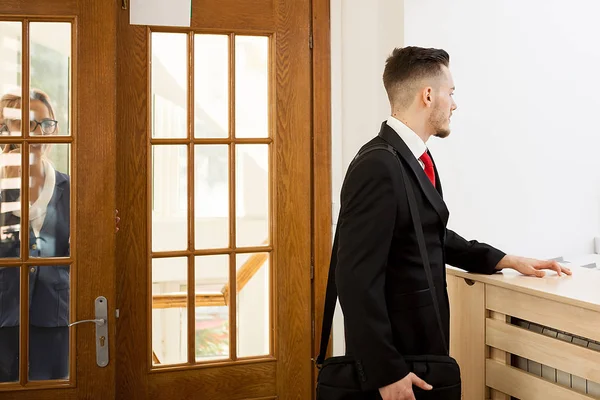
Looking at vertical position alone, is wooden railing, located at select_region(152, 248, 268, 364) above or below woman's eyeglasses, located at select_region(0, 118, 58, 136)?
below

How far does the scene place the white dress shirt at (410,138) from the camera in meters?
1.71

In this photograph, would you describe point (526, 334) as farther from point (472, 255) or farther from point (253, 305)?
point (253, 305)

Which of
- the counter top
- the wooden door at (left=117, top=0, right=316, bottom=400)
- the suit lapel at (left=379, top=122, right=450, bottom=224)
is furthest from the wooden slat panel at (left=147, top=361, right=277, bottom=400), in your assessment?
the suit lapel at (left=379, top=122, right=450, bottom=224)

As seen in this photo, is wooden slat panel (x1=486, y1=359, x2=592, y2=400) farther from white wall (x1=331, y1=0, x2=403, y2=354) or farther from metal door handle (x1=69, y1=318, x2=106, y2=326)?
metal door handle (x1=69, y1=318, x2=106, y2=326)

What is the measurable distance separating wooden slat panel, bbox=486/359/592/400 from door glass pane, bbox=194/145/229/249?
115 centimetres

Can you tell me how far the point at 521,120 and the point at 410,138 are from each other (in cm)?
136

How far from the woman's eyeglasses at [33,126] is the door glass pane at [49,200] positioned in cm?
5

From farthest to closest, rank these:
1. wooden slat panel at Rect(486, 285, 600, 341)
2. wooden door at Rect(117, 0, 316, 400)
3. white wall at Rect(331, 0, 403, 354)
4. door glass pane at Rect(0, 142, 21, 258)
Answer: white wall at Rect(331, 0, 403, 354) < wooden door at Rect(117, 0, 316, 400) < door glass pane at Rect(0, 142, 21, 258) < wooden slat panel at Rect(486, 285, 600, 341)

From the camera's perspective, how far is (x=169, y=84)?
236 cm

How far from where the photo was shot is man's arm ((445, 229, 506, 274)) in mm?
1875

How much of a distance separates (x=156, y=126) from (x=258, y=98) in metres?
0.43

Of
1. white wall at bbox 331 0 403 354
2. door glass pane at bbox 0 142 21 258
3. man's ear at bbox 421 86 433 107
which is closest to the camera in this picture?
man's ear at bbox 421 86 433 107

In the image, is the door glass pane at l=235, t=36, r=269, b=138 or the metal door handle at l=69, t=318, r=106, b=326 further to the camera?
the door glass pane at l=235, t=36, r=269, b=138

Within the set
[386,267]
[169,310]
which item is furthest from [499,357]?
[169,310]
